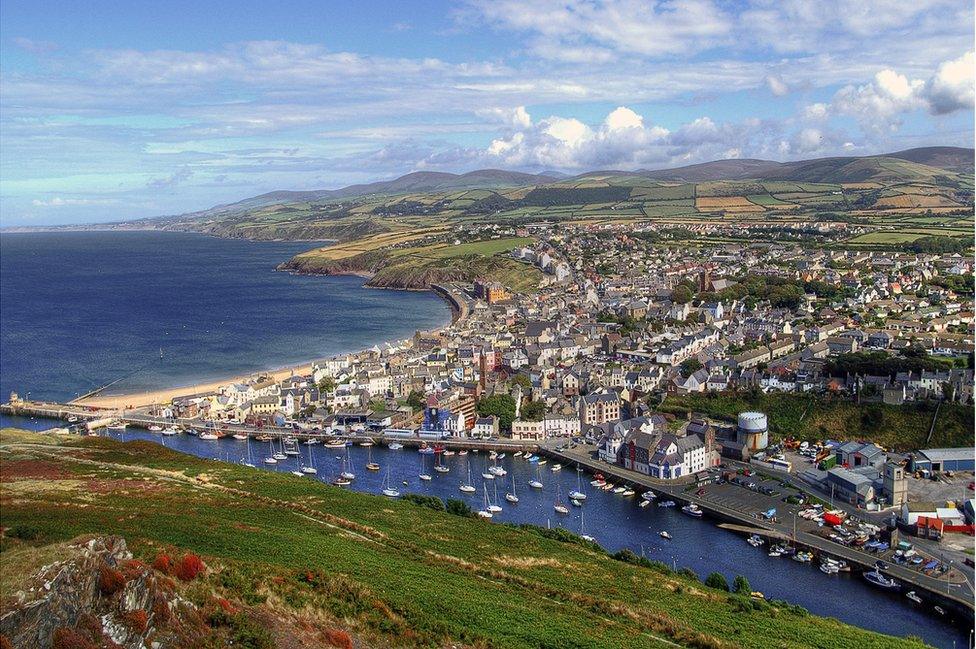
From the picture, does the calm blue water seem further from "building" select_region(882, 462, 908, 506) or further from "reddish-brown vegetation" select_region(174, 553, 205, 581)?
"reddish-brown vegetation" select_region(174, 553, 205, 581)

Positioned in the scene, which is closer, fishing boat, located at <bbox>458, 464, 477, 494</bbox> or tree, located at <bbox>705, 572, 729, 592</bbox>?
tree, located at <bbox>705, 572, 729, 592</bbox>

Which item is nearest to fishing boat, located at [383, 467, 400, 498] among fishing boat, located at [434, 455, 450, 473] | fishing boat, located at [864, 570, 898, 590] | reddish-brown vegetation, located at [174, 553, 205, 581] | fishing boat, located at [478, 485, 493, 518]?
fishing boat, located at [434, 455, 450, 473]

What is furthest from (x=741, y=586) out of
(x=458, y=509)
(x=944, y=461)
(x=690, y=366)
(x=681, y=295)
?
(x=681, y=295)

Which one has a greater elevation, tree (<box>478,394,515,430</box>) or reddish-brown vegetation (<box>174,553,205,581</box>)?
reddish-brown vegetation (<box>174,553,205,581</box>)

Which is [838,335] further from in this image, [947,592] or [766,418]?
[947,592]

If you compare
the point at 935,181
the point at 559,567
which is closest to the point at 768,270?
the point at 559,567

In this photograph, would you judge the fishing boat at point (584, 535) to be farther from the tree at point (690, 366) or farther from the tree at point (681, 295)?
the tree at point (681, 295)

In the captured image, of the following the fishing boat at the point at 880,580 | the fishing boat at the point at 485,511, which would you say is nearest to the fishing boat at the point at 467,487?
the fishing boat at the point at 485,511
